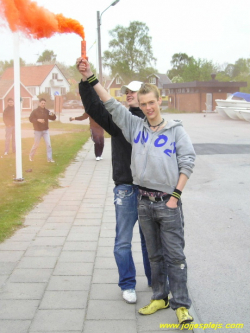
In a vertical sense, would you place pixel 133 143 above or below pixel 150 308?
above

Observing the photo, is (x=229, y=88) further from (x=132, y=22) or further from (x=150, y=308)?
(x=150, y=308)

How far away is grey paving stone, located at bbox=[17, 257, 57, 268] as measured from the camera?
4801 millimetres

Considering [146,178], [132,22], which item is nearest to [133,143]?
[146,178]

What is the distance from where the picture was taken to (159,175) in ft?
11.2

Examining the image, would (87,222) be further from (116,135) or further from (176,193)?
(176,193)

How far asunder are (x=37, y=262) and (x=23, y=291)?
804mm

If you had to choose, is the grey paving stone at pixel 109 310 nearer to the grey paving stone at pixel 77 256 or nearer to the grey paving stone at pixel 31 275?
the grey paving stone at pixel 31 275

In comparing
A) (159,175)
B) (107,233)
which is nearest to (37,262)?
(107,233)

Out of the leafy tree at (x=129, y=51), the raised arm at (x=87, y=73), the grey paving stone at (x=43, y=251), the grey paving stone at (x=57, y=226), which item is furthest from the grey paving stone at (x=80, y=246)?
the leafy tree at (x=129, y=51)

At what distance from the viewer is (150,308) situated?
3.69 m

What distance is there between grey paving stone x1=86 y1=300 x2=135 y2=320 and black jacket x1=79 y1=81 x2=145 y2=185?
1092mm

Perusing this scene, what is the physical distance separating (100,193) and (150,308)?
17.7 ft

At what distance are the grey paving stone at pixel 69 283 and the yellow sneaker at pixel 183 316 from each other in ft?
3.54

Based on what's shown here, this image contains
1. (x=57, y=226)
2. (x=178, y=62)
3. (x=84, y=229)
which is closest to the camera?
(x=84, y=229)
